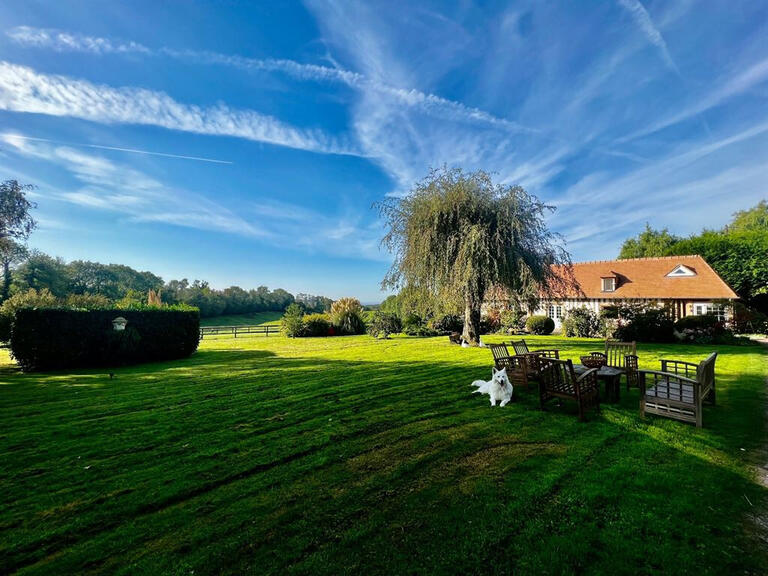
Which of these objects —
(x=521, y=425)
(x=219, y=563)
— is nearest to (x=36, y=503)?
(x=219, y=563)

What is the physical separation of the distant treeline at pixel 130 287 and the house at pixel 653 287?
31.6 m

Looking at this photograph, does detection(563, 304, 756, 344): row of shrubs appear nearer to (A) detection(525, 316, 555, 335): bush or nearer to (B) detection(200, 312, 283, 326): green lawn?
(A) detection(525, 316, 555, 335): bush

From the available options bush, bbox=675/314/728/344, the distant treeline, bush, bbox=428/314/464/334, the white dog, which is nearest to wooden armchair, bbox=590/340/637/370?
the white dog

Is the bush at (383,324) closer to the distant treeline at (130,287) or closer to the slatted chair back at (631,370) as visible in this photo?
the slatted chair back at (631,370)

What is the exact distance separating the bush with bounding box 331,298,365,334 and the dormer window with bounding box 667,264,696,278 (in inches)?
994

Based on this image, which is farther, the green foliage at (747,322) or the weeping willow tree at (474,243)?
the green foliage at (747,322)

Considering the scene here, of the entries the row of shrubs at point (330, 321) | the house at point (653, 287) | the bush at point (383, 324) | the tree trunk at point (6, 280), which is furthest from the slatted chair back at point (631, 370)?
the tree trunk at point (6, 280)

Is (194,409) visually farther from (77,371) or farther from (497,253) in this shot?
(497,253)

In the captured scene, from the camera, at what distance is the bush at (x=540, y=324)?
77.9 feet

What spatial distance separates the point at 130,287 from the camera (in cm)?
5997

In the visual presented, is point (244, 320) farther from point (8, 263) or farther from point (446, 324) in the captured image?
point (446, 324)

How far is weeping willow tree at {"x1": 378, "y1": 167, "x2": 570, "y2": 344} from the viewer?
14894 millimetres

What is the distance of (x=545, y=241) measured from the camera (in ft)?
53.0

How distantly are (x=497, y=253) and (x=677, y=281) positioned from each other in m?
18.7
